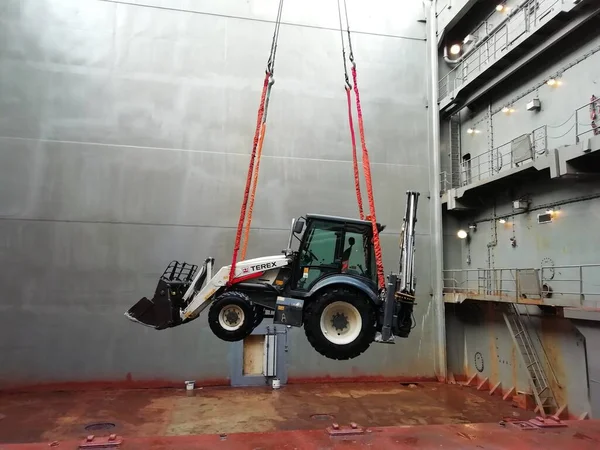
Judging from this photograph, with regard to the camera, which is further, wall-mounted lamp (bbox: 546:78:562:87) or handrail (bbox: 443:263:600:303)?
wall-mounted lamp (bbox: 546:78:562:87)

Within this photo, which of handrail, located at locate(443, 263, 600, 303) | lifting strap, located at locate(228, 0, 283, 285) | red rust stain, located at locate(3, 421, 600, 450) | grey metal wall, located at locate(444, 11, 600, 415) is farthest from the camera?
grey metal wall, located at locate(444, 11, 600, 415)

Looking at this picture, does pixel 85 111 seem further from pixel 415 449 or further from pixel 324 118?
pixel 415 449

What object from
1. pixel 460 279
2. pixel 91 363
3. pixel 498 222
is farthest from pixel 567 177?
pixel 91 363

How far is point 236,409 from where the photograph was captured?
900cm

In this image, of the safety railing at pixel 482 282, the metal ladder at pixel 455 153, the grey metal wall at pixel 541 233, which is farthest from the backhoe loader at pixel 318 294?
the metal ladder at pixel 455 153

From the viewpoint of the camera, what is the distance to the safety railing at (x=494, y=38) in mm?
9188

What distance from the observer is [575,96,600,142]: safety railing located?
7.88m

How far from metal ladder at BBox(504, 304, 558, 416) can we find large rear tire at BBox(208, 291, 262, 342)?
6.84 m

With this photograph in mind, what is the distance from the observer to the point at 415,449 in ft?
10.7

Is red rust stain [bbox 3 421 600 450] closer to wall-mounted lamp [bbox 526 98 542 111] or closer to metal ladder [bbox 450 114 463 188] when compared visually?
wall-mounted lamp [bbox 526 98 542 111]

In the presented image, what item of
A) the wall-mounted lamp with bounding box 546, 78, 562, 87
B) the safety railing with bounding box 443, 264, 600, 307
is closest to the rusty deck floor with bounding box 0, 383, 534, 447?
the safety railing with bounding box 443, 264, 600, 307

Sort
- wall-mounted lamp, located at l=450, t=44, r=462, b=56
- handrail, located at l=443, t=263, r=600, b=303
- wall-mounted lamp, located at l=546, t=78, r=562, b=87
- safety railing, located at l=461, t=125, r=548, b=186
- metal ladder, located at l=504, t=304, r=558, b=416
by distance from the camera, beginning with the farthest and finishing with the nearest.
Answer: wall-mounted lamp, located at l=450, t=44, r=462, b=56
safety railing, located at l=461, t=125, r=548, b=186
wall-mounted lamp, located at l=546, t=78, r=562, b=87
metal ladder, located at l=504, t=304, r=558, b=416
handrail, located at l=443, t=263, r=600, b=303

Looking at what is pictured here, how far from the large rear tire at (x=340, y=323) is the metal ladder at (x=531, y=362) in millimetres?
6229

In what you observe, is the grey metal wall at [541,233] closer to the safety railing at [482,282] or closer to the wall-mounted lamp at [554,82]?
the wall-mounted lamp at [554,82]
